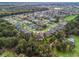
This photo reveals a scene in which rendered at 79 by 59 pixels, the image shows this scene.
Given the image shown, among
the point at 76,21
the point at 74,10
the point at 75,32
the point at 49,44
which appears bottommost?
the point at 49,44

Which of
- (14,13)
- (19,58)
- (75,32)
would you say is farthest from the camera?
(14,13)

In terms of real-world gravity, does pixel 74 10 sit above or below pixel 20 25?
above

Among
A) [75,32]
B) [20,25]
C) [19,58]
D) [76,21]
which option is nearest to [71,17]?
[76,21]

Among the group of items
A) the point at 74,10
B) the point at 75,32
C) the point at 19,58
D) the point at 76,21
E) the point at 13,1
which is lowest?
the point at 19,58

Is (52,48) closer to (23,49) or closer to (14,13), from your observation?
(23,49)

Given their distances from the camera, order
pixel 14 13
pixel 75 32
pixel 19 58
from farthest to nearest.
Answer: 1. pixel 14 13
2. pixel 75 32
3. pixel 19 58

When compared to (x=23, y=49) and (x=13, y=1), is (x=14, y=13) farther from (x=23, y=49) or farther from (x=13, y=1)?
(x=23, y=49)

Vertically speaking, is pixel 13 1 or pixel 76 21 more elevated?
pixel 13 1

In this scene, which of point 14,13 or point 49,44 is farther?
point 14,13

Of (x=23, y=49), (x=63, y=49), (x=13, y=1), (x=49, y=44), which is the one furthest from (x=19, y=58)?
(x=13, y=1)
